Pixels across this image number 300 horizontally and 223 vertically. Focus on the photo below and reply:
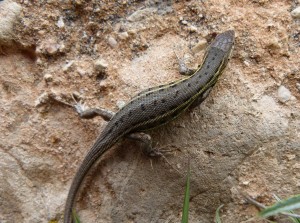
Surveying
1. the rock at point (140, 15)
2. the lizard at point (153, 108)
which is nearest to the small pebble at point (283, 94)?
the lizard at point (153, 108)

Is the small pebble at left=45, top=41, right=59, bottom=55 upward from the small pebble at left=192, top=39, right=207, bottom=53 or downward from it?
downward

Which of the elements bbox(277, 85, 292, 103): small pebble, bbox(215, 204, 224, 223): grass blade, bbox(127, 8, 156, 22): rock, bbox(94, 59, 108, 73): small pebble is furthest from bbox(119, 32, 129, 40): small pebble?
bbox(215, 204, 224, 223): grass blade

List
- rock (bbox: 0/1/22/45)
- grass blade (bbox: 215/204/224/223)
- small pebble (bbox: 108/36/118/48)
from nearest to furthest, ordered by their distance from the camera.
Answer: grass blade (bbox: 215/204/224/223)
rock (bbox: 0/1/22/45)
small pebble (bbox: 108/36/118/48)

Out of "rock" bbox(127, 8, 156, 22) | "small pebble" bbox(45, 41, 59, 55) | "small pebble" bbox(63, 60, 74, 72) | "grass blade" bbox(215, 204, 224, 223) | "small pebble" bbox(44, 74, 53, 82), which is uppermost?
"rock" bbox(127, 8, 156, 22)

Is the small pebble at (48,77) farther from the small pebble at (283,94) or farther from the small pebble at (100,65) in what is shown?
the small pebble at (283,94)

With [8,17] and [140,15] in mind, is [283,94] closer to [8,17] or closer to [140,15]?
[140,15]

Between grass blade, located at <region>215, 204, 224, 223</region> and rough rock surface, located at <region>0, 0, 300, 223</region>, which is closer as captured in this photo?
grass blade, located at <region>215, 204, 224, 223</region>

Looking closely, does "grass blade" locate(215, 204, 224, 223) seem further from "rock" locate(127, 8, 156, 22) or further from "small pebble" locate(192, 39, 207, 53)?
"rock" locate(127, 8, 156, 22)
